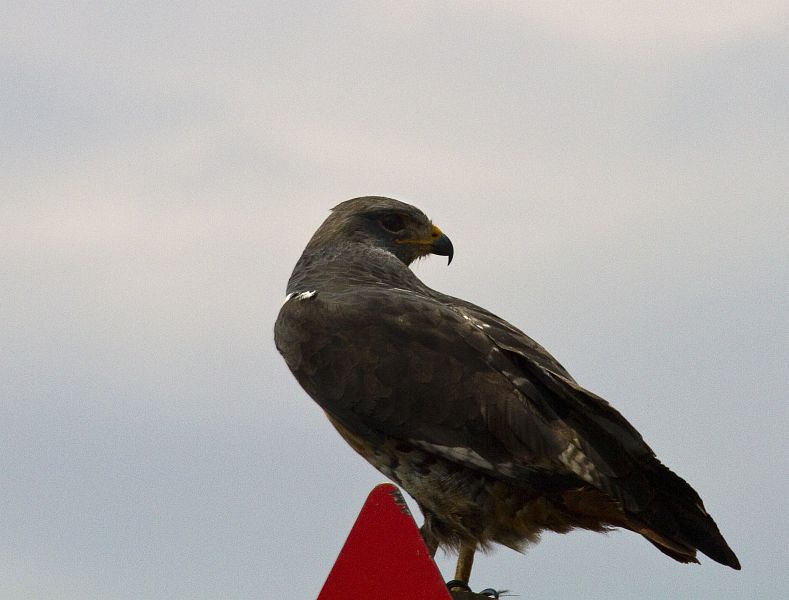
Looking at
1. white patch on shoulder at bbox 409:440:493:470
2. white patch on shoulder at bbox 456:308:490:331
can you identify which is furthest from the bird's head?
white patch on shoulder at bbox 409:440:493:470

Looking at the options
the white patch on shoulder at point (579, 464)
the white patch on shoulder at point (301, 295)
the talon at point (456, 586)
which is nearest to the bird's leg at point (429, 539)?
the talon at point (456, 586)

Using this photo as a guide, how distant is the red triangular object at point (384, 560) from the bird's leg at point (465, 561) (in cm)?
215

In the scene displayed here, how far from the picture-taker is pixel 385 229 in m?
7.43

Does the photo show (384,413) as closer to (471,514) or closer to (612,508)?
(471,514)

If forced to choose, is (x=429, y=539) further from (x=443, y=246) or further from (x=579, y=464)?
(x=443, y=246)

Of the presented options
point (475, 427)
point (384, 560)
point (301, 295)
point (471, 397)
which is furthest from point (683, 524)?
point (301, 295)

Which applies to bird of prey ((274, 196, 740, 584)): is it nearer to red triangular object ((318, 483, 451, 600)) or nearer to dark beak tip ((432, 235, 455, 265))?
dark beak tip ((432, 235, 455, 265))

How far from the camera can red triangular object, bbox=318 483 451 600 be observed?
3.27 m

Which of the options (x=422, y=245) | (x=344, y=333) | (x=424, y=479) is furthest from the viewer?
(x=422, y=245)

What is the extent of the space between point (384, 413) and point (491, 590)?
3.68 feet

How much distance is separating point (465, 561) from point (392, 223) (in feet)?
8.79

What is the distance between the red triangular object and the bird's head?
3.96 meters

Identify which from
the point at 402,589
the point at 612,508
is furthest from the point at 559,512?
the point at 402,589

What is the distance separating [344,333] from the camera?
5836mm
